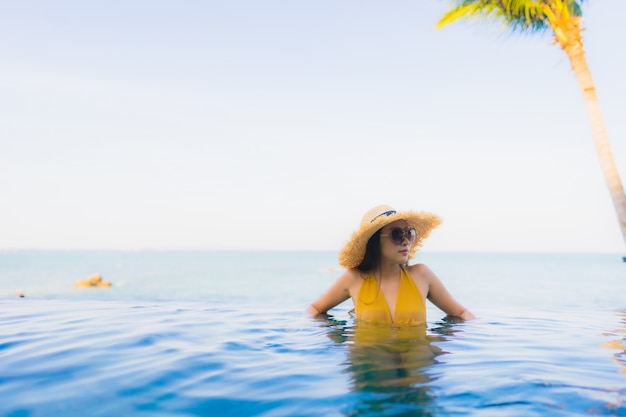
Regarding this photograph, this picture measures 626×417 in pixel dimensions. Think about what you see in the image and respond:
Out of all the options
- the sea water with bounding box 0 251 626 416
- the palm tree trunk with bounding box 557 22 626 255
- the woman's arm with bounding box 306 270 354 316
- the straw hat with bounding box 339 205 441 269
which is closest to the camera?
the sea water with bounding box 0 251 626 416

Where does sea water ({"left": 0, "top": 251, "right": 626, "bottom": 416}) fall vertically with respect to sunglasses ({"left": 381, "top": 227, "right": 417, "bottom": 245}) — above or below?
below

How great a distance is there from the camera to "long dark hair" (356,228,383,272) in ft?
19.1

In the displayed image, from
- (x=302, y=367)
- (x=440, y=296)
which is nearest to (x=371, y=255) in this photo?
(x=440, y=296)

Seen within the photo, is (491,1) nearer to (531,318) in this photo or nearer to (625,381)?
(531,318)

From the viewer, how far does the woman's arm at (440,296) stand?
19.1ft

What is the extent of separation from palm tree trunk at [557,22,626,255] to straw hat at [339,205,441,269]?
23.9ft

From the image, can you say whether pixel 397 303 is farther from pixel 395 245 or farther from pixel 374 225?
pixel 374 225

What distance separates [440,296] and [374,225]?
134 centimetres

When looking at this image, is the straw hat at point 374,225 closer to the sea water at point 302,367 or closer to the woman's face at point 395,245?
the woman's face at point 395,245

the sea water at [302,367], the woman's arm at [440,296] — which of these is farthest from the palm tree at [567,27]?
the woman's arm at [440,296]

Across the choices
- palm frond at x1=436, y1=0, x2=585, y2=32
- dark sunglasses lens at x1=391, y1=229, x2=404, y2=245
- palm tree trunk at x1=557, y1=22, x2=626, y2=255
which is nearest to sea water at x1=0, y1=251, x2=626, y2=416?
dark sunglasses lens at x1=391, y1=229, x2=404, y2=245

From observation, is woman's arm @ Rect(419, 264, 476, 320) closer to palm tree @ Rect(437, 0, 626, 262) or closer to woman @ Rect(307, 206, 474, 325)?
woman @ Rect(307, 206, 474, 325)

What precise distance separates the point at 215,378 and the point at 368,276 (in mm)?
2523

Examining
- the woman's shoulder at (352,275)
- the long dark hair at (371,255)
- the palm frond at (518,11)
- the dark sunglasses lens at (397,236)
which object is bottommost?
the woman's shoulder at (352,275)
